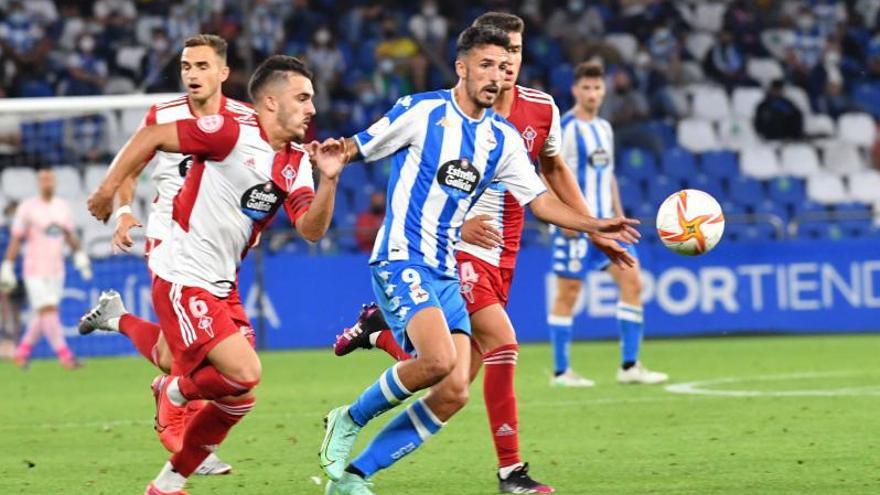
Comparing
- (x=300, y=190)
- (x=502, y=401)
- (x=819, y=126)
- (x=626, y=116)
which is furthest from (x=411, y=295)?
(x=819, y=126)

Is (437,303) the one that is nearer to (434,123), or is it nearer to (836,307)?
(434,123)

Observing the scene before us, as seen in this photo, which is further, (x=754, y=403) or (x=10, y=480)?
(x=754, y=403)

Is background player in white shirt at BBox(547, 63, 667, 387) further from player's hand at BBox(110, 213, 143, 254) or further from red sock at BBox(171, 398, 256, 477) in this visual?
red sock at BBox(171, 398, 256, 477)

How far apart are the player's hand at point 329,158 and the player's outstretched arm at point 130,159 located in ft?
2.07

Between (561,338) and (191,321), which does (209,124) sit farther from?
(561,338)

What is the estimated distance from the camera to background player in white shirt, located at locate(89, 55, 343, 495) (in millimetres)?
7379

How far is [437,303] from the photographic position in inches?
296

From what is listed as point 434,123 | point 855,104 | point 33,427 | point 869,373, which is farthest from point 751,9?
point 434,123

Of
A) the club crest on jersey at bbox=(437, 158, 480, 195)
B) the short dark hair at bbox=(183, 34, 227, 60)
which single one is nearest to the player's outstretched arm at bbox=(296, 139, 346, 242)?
the club crest on jersey at bbox=(437, 158, 480, 195)

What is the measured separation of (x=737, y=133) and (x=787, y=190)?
1390 mm

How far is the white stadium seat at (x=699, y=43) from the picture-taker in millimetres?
24578

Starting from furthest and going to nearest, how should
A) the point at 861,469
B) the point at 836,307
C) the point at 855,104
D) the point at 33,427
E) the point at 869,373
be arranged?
the point at 855,104
the point at 836,307
the point at 869,373
the point at 33,427
the point at 861,469

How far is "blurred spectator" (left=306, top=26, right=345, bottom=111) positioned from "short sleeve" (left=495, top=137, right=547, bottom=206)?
1474cm

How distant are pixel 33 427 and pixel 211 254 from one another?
4516 millimetres
